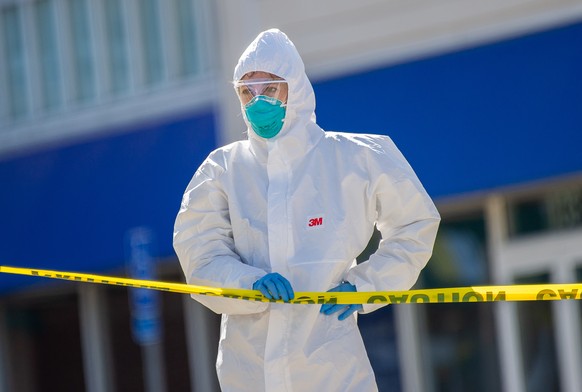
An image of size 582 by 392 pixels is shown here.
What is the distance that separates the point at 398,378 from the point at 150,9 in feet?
12.9

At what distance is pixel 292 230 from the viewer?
15.7 feet

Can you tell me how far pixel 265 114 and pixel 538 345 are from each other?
657cm

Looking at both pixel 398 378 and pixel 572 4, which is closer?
pixel 572 4

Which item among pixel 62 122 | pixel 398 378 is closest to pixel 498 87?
pixel 398 378

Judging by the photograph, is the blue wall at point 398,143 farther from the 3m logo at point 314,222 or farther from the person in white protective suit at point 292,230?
the 3m logo at point 314,222

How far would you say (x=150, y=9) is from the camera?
41.8 feet

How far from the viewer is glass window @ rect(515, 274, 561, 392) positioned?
10852 millimetres

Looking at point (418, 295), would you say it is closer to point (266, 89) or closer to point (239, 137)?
point (266, 89)

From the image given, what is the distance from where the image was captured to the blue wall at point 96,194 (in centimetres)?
1196

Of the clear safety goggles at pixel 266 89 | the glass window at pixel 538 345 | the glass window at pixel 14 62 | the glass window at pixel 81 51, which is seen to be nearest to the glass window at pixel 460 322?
the glass window at pixel 538 345

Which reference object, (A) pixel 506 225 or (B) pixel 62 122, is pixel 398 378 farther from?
(B) pixel 62 122

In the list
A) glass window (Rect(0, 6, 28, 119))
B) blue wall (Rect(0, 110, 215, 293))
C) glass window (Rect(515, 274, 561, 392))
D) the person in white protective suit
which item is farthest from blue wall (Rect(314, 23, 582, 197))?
the person in white protective suit

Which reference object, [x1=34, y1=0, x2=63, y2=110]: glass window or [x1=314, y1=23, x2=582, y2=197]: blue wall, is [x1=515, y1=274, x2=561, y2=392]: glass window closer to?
[x1=314, y1=23, x2=582, y2=197]: blue wall

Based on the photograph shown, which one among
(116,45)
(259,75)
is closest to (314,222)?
(259,75)
